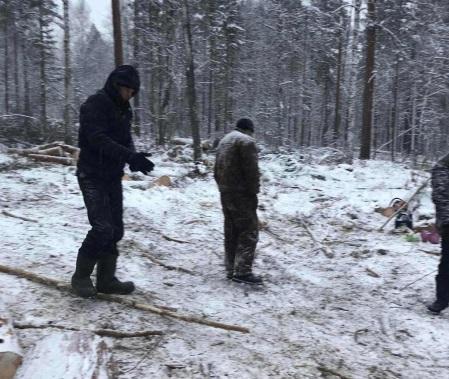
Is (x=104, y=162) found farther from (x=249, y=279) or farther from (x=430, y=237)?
(x=430, y=237)

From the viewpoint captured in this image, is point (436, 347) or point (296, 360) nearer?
point (296, 360)

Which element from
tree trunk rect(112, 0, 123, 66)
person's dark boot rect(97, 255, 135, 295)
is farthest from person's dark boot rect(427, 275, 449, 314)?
tree trunk rect(112, 0, 123, 66)

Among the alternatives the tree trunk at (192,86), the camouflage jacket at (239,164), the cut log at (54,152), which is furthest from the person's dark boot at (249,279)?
the tree trunk at (192,86)

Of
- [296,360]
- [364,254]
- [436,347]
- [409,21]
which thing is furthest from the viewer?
[409,21]

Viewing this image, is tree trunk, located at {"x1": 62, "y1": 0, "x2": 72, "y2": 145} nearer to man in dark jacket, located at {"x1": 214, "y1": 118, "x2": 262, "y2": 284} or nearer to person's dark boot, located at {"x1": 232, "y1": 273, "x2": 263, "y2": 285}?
man in dark jacket, located at {"x1": 214, "y1": 118, "x2": 262, "y2": 284}

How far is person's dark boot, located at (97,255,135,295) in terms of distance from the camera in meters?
4.57

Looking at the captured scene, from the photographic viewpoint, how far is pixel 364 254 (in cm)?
743

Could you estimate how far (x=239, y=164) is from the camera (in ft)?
18.7

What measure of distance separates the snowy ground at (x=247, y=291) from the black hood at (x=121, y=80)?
2.06m

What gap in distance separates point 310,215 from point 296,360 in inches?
248

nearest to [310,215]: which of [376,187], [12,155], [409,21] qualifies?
[376,187]

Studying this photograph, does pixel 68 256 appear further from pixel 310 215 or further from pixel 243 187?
pixel 310 215

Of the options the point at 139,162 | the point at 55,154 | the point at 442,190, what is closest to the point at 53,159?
the point at 55,154

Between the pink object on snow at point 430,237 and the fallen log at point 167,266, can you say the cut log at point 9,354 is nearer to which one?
the fallen log at point 167,266
